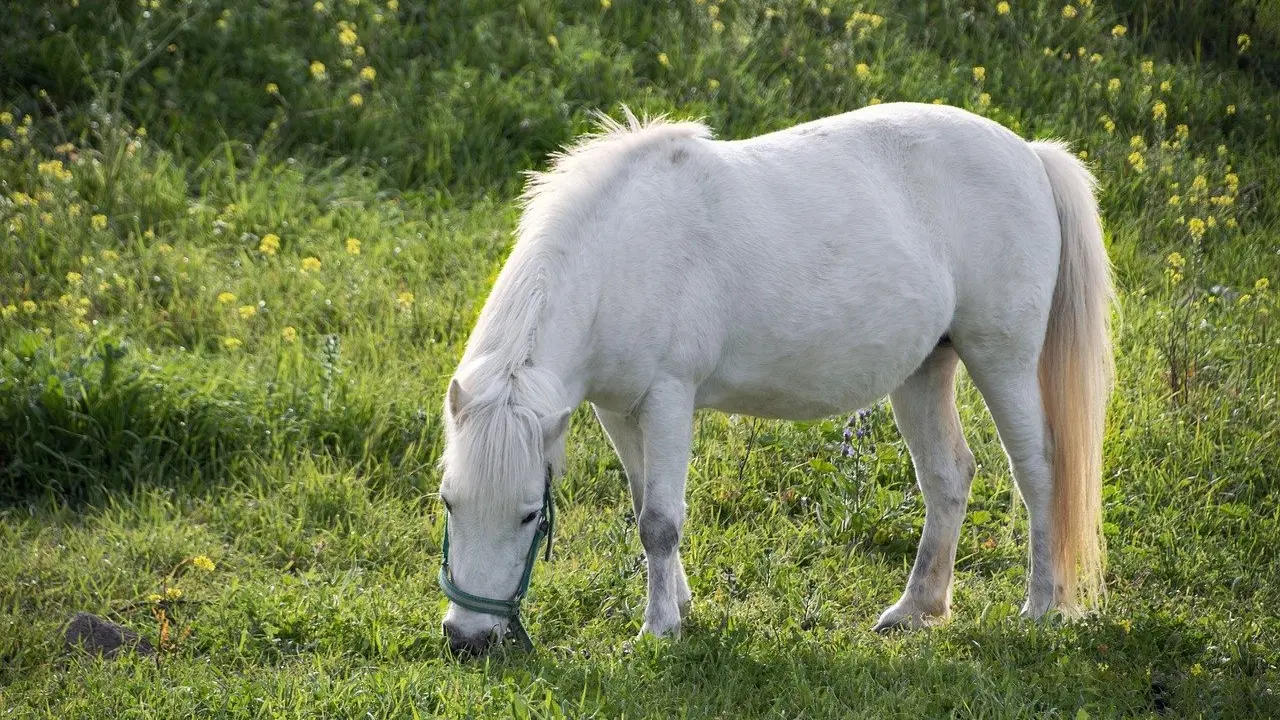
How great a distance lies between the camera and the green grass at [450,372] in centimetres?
406

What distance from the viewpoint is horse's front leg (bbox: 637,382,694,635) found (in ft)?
13.1

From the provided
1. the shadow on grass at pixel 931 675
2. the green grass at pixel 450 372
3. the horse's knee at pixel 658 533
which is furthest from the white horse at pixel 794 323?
the green grass at pixel 450 372

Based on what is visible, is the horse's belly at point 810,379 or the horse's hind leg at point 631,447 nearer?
the horse's belly at point 810,379

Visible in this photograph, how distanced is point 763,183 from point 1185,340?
114 inches

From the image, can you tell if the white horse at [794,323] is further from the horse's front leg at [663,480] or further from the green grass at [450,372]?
the green grass at [450,372]

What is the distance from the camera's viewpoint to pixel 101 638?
4297 millimetres

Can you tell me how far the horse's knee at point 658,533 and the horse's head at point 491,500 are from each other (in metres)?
0.51

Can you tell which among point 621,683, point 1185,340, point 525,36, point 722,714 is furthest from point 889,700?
point 525,36

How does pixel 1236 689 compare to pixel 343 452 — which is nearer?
pixel 1236 689

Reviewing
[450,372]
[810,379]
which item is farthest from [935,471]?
[450,372]

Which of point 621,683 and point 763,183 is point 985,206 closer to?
point 763,183

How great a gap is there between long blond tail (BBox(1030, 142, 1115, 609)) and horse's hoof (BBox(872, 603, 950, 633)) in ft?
1.60

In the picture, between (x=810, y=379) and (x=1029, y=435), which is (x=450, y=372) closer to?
(x=810, y=379)

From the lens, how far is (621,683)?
377cm
